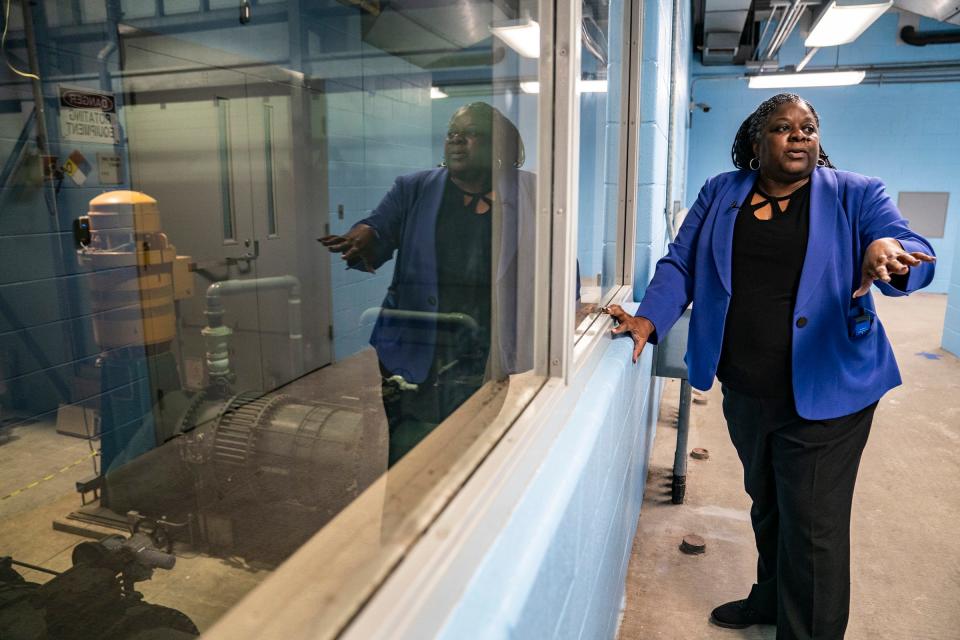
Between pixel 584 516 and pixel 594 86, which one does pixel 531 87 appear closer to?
pixel 584 516

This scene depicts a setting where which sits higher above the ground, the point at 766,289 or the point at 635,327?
the point at 766,289

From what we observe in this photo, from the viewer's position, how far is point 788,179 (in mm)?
1761

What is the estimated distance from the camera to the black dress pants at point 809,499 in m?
1.79

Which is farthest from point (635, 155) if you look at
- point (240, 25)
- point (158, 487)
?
point (240, 25)

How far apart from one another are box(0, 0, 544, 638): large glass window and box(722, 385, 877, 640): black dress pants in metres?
0.73

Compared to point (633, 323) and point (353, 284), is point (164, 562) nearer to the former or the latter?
point (633, 323)

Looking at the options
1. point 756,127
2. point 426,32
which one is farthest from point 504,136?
point 426,32

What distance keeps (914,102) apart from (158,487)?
9.67m

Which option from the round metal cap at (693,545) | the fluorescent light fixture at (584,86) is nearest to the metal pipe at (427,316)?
the fluorescent light fixture at (584,86)

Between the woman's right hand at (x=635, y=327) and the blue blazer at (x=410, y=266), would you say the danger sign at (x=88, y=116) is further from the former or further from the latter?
the woman's right hand at (x=635, y=327)

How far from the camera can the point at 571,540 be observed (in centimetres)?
101

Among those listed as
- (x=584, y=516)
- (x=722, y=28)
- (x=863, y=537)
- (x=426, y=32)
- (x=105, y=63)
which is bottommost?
(x=863, y=537)

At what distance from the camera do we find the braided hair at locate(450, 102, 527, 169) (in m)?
1.27

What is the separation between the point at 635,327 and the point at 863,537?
5.42 ft
